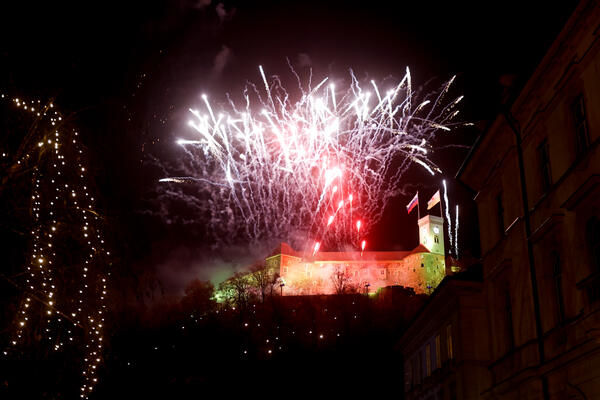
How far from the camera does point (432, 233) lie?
10581 centimetres

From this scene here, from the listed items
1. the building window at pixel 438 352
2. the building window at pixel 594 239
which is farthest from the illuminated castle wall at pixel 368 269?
the building window at pixel 594 239

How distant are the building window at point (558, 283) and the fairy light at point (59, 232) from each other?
29.6 feet

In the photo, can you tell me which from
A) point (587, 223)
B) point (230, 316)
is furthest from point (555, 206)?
point (230, 316)

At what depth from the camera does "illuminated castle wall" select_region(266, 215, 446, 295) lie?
9725cm

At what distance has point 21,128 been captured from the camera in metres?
8.12

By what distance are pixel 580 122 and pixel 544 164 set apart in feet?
6.23

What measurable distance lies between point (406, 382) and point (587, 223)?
61.4 feet

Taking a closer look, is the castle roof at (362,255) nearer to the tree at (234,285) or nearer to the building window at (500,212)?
the tree at (234,285)

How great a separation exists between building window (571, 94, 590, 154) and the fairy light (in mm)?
9250

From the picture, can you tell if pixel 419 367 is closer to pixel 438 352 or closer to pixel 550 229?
pixel 438 352

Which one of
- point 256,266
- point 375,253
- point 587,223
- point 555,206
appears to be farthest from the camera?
point 375,253

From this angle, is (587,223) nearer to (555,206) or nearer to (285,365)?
(555,206)

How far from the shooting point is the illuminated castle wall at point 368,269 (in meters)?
97.2

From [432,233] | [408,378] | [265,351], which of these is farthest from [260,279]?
[408,378]
